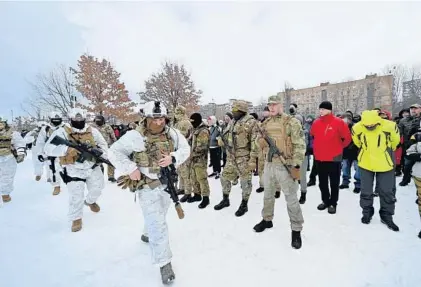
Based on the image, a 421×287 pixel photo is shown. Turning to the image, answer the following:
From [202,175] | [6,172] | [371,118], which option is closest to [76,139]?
[202,175]

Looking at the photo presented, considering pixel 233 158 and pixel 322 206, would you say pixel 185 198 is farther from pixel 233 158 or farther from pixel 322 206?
pixel 322 206

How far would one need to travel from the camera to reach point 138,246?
363 centimetres

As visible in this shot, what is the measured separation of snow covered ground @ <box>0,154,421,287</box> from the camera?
2801 millimetres

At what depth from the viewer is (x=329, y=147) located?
4.52m

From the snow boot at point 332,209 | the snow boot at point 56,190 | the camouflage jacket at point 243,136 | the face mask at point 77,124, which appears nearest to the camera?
the face mask at point 77,124

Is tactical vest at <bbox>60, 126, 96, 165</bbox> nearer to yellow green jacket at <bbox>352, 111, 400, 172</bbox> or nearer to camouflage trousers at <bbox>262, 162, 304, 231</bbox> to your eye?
camouflage trousers at <bbox>262, 162, 304, 231</bbox>

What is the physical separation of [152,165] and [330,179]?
356cm

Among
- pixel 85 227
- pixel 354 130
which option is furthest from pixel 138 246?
pixel 354 130

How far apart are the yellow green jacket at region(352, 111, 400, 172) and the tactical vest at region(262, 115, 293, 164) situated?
4.75 ft

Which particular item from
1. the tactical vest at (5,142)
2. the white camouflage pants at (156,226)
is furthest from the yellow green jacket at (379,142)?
the tactical vest at (5,142)

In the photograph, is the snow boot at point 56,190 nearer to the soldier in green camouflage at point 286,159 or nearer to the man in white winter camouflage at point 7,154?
the man in white winter camouflage at point 7,154

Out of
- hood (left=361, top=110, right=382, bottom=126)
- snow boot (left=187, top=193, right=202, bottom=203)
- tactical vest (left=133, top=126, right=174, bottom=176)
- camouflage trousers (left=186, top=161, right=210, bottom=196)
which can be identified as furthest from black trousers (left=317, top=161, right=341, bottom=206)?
tactical vest (left=133, top=126, right=174, bottom=176)

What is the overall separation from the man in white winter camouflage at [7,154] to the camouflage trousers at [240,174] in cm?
536

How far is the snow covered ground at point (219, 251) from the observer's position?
9.19 ft
